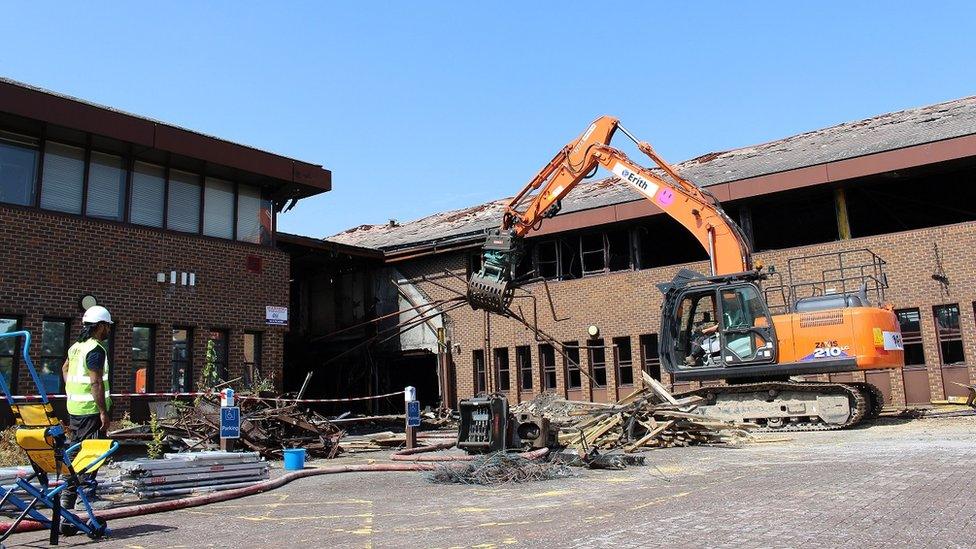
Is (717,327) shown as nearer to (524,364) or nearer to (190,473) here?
(524,364)

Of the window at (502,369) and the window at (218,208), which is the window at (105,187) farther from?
the window at (502,369)

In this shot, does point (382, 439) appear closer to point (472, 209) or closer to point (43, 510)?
point (43, 510)

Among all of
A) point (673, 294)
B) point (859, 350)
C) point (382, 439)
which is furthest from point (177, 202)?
point (859, 350)

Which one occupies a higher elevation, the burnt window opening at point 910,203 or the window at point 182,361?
the burnt window opening at point 910,203

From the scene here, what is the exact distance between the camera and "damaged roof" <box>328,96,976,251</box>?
19.4m

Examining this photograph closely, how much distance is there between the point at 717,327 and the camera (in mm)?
15781

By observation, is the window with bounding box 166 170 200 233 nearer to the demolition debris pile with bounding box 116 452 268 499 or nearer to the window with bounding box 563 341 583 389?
the demolition debris pile with bounding box 116 452 268 499

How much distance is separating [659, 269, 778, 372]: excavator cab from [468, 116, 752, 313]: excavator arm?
0.72m

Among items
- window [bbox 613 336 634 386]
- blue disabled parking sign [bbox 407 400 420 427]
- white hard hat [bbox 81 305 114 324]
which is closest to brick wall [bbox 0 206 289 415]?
blue disabled parking sign [bbox 407 400 420 427]

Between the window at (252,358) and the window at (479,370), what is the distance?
8122 millimetres

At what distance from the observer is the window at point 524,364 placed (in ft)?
80.0

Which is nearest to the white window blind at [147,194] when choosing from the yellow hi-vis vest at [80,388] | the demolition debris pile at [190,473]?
the demolition debris pile at [190,473]

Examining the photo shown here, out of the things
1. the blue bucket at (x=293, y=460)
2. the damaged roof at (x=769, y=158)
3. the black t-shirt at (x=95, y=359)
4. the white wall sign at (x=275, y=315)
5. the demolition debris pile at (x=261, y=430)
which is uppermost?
the damaged roof at (x=769, y=158)

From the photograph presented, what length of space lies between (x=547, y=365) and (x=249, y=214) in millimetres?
10166
